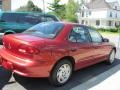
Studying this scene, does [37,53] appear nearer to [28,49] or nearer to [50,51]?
[28,49]

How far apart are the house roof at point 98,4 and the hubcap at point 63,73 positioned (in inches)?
2140

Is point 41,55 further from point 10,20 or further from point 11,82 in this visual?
point 10,20

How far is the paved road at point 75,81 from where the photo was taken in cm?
547

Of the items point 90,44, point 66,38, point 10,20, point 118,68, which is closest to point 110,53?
point 118,68

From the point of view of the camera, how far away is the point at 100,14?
5906cm

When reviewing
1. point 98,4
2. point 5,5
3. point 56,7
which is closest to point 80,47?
point 5,5

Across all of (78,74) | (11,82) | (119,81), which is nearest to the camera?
(11,82)

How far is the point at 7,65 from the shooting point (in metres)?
5.32

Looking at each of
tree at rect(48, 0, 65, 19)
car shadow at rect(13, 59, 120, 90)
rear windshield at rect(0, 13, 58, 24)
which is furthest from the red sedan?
tree at rect(48, 0, 65, 19)

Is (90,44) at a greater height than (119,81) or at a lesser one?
greater

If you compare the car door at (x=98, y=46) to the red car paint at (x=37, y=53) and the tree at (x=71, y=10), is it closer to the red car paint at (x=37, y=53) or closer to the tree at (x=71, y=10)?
the red car paint at (x=37, y=53)

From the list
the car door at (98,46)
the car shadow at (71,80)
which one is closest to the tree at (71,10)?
the car door at (98,46)

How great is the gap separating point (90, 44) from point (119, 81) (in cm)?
125

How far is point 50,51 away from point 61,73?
73 centimetres
